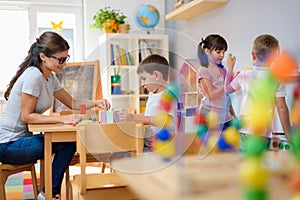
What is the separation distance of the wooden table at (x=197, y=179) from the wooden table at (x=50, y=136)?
122 cm

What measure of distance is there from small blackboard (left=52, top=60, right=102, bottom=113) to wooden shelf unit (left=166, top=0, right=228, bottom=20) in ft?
3.17

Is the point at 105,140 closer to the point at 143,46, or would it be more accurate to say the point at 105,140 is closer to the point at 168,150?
the point at 168,150

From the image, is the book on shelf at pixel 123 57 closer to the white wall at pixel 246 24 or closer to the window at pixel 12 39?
the white wall at pixel 246 24

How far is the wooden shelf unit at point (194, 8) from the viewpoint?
3259 mm

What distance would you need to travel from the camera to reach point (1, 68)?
14.2ft

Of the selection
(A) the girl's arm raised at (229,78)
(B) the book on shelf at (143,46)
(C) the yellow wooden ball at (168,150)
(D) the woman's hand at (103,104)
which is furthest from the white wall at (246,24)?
(C) the yellow wooden ball at (168,150)

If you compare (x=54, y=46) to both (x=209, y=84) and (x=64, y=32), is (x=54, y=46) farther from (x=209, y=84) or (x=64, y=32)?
(x=64, y=32)

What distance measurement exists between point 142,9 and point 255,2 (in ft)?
5.12

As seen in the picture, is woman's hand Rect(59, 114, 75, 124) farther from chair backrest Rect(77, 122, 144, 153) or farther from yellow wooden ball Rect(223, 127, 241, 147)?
yellow wooden ball Rect(223, 127, 241, 147)

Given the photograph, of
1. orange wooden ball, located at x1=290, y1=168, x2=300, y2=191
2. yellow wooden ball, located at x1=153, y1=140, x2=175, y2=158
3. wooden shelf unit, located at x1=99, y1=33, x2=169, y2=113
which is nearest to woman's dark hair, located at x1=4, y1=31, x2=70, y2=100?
yellow wooden ball, located at x1=153, y1=140, x2=175, y2=158

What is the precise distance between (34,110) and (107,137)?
2.17 ft

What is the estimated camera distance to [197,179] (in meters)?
0.55

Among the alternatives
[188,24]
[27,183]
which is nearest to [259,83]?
[27,183]

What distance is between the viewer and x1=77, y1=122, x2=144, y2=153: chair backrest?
1.65 metres
